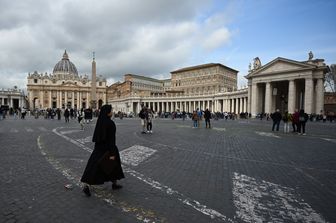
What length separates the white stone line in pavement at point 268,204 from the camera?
162 inches

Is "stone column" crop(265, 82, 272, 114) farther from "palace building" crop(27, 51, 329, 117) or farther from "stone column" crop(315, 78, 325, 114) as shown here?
"stone column" crop(315, 78, 325, 114)

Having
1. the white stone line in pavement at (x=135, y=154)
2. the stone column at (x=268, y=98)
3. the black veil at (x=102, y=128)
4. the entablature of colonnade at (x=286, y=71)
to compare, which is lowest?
the white stone line in pavement at (x=135, y=154)

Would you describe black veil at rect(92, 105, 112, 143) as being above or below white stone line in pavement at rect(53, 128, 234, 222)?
above

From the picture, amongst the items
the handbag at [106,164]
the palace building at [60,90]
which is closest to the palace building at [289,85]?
the handbag at [106,164]

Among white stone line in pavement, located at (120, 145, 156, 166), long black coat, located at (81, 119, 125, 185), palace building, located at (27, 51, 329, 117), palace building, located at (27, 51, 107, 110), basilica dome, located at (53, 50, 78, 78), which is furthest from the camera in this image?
basilica dome, located at (53, 50, 78, 78)

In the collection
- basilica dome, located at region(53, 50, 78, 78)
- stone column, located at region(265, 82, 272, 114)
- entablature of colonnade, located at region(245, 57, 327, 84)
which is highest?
basilica dome, located at region(53, 50, 78, 78)

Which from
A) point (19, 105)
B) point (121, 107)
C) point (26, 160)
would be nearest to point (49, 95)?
point (19, 105)

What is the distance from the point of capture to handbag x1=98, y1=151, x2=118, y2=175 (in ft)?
16.6

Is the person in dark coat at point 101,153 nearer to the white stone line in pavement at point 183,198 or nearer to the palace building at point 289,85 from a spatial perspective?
the white stone line in pavement at point 183,198

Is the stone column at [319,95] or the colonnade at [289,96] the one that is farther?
the colonnade at [289,96]

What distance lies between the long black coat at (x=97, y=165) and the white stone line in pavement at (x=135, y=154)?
8.84 feet

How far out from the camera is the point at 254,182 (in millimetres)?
6117

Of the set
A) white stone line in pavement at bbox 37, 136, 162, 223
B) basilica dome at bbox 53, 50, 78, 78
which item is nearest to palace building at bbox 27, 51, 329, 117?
basilica dome at bbox 53, 50, 78, 78

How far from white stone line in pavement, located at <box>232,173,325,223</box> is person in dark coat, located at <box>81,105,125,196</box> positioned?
2.36 metres
